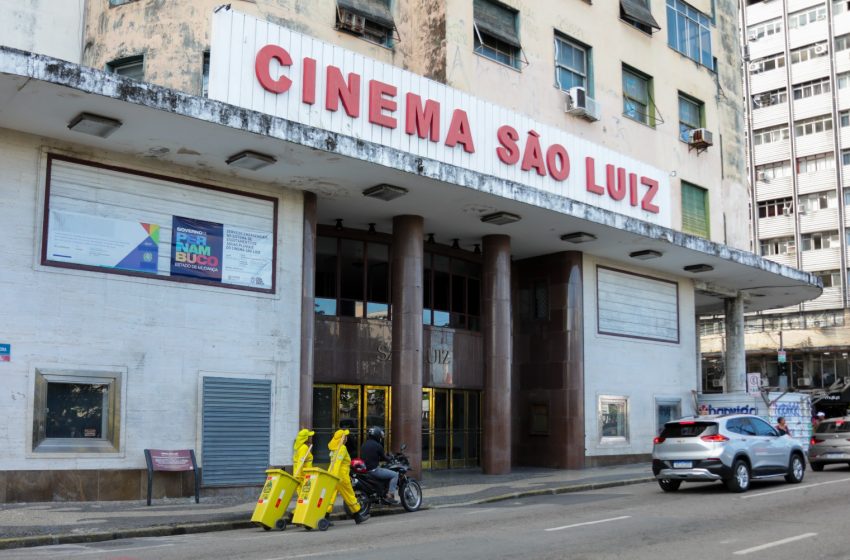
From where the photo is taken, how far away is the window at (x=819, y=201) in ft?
208

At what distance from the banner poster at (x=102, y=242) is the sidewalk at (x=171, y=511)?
4535 mm

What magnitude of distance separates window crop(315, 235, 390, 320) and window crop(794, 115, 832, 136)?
50652 millimetres

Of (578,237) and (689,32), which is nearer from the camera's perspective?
(578,237)

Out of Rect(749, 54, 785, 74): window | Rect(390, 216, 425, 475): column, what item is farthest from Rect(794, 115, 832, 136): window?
Rect(390, 216, 425, 475): column

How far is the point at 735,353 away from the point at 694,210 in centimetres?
596

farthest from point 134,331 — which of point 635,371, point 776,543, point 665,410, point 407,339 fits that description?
point 665,410

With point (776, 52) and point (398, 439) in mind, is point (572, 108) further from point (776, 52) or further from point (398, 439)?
point (776, 52)

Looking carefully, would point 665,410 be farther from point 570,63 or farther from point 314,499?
point 314,499

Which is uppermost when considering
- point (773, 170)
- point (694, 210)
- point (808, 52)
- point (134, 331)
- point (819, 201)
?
point (808, 52)

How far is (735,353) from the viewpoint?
111ft

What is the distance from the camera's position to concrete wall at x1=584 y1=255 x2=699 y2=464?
27.2m

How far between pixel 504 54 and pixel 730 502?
14.6 metres

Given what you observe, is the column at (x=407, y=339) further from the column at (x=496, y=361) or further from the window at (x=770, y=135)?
the window at (x=770, y=135)

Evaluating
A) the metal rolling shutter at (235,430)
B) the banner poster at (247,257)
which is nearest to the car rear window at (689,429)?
the metal rolling shutter at (235,430)
